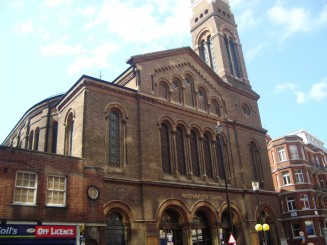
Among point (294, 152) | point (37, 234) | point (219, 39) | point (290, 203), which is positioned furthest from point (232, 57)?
point (37, 234)

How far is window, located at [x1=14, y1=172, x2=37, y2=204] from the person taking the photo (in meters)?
16.0

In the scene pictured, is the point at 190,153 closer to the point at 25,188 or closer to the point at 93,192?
the point at 93,192

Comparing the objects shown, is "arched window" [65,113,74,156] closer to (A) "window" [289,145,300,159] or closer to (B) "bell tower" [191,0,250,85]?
(B) "bell tower" [191,0,250,85]

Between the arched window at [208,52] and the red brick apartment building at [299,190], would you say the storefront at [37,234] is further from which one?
the red brick apartment building at [299,190]

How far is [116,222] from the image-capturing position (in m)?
20.0

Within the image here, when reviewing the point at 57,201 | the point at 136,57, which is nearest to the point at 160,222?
the point at 57,201

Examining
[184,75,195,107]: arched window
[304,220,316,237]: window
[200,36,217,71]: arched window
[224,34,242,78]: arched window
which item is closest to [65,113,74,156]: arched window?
[184,75,195,107]: arched window

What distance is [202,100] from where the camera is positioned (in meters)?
29.0

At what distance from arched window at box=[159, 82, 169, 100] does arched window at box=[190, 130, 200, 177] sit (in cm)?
358

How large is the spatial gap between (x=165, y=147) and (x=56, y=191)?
9309mm

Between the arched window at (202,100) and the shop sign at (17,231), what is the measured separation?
55.4 ft

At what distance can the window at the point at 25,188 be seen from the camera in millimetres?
15992

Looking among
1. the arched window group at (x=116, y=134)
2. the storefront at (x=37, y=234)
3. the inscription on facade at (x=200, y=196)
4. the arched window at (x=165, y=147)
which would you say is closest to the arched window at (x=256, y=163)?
the inscription on facade at (x=200, y=196)

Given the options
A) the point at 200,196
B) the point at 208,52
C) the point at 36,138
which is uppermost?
the point at 208,52
